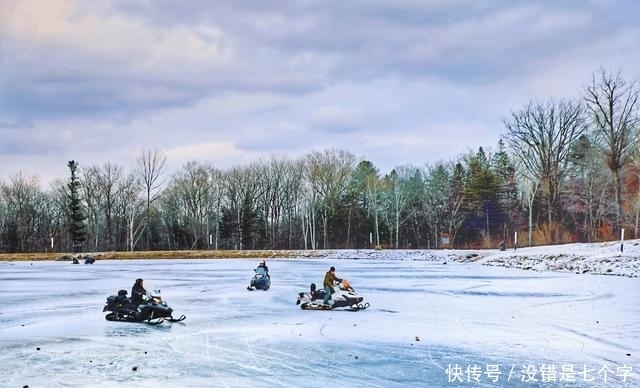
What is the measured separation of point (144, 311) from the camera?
13531 mm

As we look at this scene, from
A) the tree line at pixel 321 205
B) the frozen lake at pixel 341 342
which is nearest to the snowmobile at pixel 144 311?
the frozen lake at pixel 341 342

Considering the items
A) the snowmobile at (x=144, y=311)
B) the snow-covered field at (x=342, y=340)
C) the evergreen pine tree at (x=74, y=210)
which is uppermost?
the evergreen pine tree at (x=74, y=210)

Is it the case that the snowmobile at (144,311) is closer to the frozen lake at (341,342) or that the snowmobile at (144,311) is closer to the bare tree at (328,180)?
the frozen lake at (341,342)

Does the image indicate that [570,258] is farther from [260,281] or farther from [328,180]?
[328,180]

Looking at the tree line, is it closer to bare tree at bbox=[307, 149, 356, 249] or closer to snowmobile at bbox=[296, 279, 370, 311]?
bare tree at bbox=[307, 149, 356, 249]

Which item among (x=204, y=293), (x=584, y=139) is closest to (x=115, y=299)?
(x=204, y=293)

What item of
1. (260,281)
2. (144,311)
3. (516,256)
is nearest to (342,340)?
(144,311)

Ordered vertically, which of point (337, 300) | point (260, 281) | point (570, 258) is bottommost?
point (337, 300)

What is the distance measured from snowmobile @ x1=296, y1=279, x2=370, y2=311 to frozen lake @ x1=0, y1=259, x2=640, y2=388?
49cm

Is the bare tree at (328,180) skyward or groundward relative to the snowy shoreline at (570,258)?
skyward

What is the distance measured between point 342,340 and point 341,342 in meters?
0.21

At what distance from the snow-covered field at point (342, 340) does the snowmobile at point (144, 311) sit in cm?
36

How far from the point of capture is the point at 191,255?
54.0 m

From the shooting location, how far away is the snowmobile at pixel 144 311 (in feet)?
44.3
